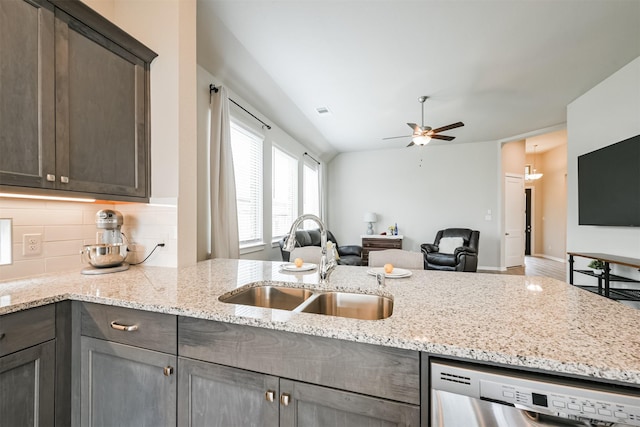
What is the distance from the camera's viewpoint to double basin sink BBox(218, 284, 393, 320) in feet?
3.82

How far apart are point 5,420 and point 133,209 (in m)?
1.13

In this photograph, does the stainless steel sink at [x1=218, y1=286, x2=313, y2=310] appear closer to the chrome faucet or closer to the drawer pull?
the chrome faucet

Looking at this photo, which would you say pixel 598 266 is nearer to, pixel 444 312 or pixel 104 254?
pixel 444 312

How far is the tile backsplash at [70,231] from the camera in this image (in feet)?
4.47

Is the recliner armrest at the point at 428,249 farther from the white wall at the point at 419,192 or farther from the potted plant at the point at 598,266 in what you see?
the potted plant at the point at 598,266

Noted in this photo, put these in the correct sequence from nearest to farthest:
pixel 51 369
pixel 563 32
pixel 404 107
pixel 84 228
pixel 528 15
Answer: pixel 51 369
pixel 84 228
pixel 528 15
pixel 563 32
pixel 404 107

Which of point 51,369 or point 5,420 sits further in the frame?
point 51,369

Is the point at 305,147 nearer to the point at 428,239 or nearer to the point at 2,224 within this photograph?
the point at 428,239

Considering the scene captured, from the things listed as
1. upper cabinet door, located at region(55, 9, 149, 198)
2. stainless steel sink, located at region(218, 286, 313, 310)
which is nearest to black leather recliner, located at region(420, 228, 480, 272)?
stainless steel sink, located at region(218, 286, 313, 310)

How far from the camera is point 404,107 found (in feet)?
13.4

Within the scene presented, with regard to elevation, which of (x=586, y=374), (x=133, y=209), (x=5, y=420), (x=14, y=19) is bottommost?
(x=5, y=420)

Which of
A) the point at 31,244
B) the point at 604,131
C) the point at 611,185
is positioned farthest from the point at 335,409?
the point at 604,131

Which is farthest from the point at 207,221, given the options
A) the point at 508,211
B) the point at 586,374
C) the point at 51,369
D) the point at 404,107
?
the point at 508,211

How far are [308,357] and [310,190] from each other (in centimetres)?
514
